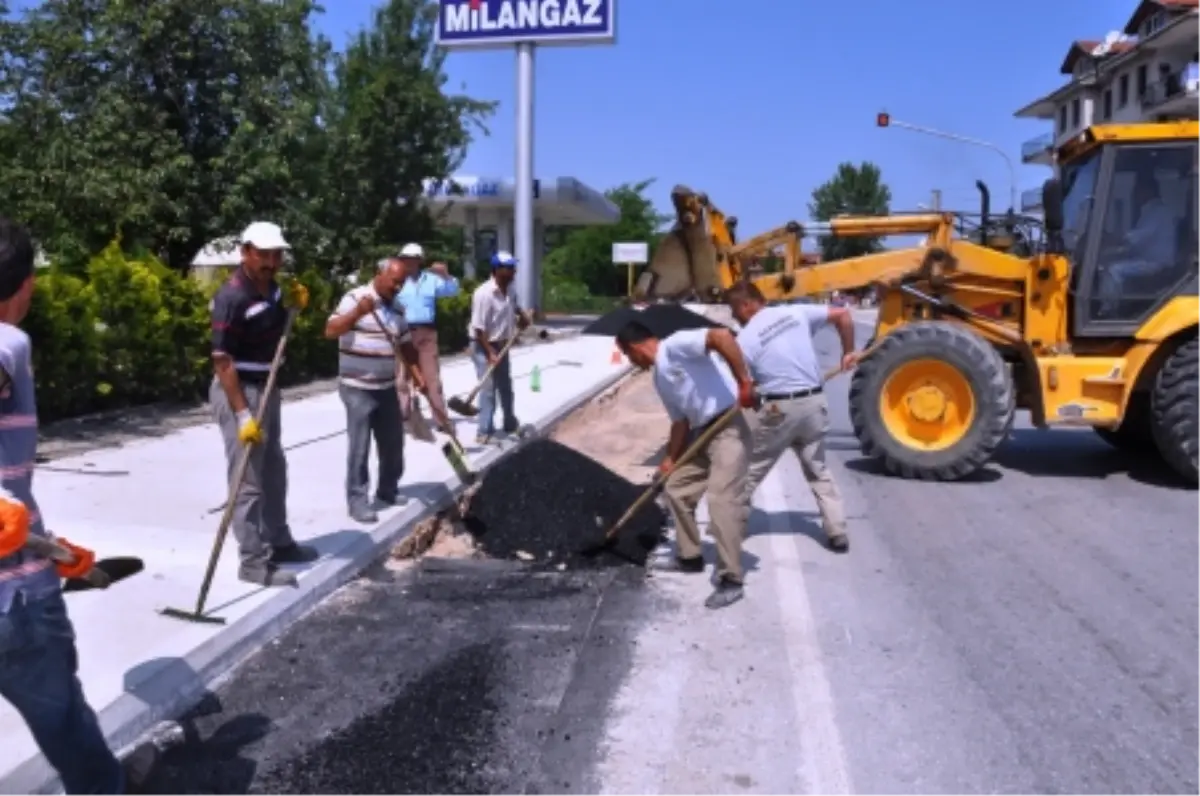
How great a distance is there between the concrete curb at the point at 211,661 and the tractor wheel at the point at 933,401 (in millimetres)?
3977

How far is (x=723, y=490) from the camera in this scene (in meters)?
6.44

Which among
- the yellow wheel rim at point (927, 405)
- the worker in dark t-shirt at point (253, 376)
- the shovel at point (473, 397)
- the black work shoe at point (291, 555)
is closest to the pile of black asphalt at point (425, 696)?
the black work shoe at point (291, 555)

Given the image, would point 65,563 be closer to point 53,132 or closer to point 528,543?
point 528,543

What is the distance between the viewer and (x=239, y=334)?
602 centimetres

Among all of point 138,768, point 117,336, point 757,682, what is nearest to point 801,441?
point 757,682

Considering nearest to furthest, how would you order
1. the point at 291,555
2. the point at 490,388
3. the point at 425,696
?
the point at 425,696 < the point at 291,555 < the point at 490,388

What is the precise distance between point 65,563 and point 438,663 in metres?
2.33

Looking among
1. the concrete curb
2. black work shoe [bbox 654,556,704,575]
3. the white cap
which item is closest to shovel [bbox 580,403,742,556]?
black work shoe [bbox 654,556,704,575]

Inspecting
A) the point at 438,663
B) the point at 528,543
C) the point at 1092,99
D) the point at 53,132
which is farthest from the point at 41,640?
the point at 1092,99

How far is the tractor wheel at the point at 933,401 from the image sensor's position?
9547 mm

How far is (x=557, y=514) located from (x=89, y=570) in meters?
4.52

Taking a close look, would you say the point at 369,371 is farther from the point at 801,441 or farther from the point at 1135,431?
the point at 1135,431

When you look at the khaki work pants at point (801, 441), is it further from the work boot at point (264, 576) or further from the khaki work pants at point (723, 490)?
the work boot at point (264, 576)

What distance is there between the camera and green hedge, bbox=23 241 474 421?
1034cm
